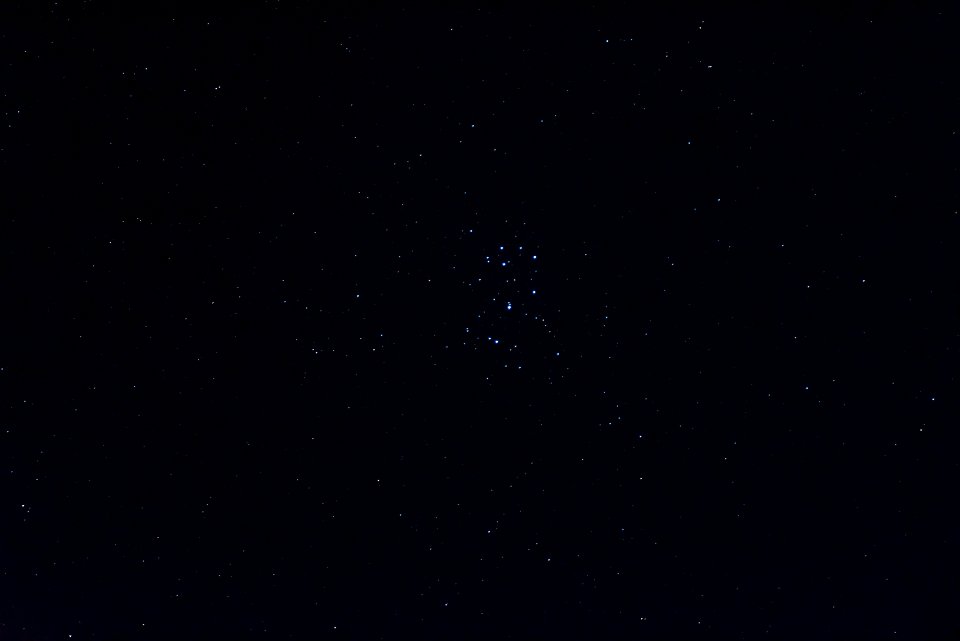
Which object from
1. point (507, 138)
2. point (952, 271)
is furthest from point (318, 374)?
point (952, 271)

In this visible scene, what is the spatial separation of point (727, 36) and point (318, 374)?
0.40m

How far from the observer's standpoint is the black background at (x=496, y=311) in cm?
49

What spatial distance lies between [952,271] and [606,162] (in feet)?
0.90

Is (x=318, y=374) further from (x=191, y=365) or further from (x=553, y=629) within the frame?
(x=553, y=629)

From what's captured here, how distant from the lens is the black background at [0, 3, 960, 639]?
486 millimetres

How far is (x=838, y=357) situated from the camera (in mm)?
500

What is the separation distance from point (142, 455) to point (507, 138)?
39 cm

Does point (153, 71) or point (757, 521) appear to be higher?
point (153, 71)

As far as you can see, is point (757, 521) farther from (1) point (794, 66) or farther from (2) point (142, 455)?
(2) point (142, 455)

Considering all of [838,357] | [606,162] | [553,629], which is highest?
[606,162]

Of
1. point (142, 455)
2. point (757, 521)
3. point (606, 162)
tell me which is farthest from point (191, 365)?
point (757, 521)

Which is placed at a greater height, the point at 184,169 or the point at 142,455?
the point at 184,169

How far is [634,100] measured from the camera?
485 mm

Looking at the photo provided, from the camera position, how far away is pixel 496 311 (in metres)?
0.51
